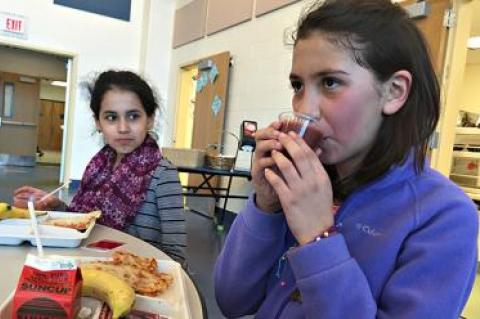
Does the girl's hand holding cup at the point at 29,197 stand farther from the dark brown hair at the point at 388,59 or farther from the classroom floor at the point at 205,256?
the dark brown hair at the point at 388,59

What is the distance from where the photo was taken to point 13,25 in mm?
6395

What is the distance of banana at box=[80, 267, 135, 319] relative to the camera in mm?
606

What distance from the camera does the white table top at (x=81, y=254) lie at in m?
0.72

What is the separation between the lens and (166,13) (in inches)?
279

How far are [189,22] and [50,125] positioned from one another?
986 cm

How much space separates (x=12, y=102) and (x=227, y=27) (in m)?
7.95

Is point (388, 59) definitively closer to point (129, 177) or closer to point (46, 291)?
point (46, 291)

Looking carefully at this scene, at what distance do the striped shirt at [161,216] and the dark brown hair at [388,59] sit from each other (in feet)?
2.91

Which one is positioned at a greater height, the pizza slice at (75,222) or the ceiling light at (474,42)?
the ceiling light at (474,42)

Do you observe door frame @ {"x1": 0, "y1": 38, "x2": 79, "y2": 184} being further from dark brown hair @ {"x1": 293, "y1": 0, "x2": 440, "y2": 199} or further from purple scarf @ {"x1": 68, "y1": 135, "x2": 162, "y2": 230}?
dark brown hair @ {"x1": 293, "y1": 0, "x2": 440, "y2": 199}

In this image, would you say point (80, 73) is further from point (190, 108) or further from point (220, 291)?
point (220, 291)

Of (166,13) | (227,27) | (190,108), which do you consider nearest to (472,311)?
(227,27)

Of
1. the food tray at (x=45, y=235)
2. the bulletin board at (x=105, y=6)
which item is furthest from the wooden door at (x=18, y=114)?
the food tray at (x=45, y=235)

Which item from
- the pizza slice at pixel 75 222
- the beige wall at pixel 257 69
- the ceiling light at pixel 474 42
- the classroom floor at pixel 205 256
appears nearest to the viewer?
the pizza slice at pixel 75 222
